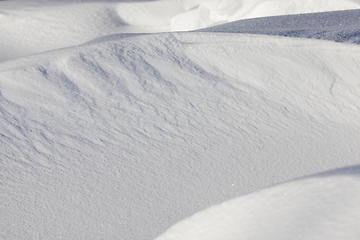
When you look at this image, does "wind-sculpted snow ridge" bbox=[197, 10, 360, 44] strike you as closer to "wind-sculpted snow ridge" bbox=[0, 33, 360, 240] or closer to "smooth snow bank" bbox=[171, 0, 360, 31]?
"wind-sculpted snow ridge" bbox=[0, 33, 360, 240]

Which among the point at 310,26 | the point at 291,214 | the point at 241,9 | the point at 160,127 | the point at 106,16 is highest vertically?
the point at 106,16

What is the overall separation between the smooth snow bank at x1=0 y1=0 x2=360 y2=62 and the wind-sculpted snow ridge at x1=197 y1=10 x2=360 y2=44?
325mm

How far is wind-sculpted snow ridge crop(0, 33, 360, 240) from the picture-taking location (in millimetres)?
686

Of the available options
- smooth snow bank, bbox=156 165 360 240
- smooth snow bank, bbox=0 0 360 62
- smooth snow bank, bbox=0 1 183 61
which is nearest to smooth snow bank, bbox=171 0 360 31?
smooth snow bank, bbox=0 0 360 62

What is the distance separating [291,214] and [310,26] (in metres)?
1.22

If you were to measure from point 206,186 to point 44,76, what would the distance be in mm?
540

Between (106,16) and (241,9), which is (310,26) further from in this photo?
(106,16)

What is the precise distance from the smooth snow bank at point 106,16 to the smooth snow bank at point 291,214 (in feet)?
5.31

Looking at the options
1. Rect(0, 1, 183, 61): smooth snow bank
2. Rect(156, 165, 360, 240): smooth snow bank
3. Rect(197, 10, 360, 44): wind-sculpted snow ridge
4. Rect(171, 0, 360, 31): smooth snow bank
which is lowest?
Rect(156, 165, 360, 240): smooth snow bank

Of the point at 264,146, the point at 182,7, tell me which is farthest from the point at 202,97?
the point at 182,7

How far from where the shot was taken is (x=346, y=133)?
2.98ft

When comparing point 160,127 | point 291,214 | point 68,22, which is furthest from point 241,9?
point 291,214

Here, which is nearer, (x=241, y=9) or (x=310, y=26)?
(x=310, y=26)

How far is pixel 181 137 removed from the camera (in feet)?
2.83
